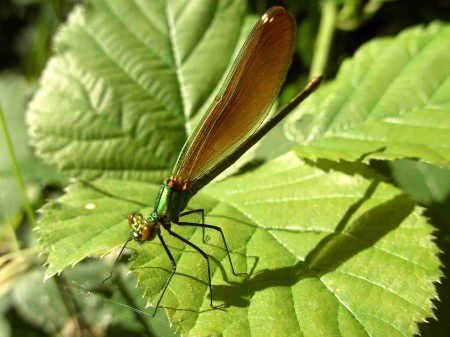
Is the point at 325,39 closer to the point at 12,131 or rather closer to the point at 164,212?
the point at 164,212

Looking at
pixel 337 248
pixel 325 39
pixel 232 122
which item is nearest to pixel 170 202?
pixel 232 122

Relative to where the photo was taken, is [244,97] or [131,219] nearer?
[131,219]

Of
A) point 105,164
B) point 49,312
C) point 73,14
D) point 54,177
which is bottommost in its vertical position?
point 49,312

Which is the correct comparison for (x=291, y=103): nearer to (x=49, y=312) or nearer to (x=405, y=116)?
(x=405, y=116)

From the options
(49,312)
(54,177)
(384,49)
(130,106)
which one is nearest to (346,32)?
(384,49)

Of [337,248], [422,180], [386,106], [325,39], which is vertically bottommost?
[422,180]

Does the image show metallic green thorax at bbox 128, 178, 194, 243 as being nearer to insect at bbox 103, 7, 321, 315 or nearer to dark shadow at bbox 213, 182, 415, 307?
insect at bbox 103, 7, 321, 315
